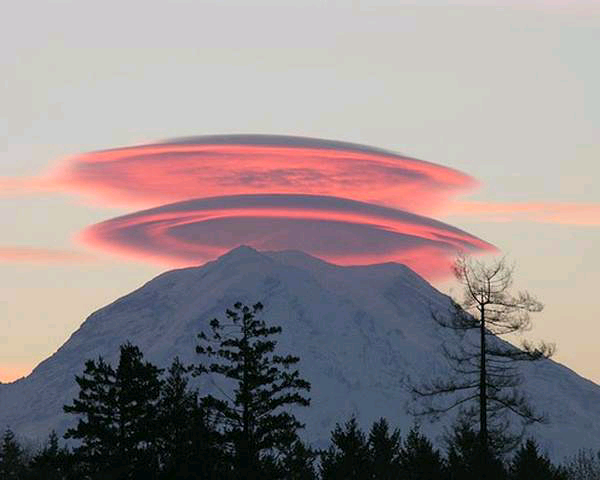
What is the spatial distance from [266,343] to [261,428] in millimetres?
3788

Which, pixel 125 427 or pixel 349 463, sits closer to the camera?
pixel 125 427

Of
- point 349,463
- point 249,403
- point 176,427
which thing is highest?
point 349,463

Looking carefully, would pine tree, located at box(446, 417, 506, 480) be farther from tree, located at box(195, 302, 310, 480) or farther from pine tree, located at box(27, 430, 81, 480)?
pine tree, located at box(27, 430, 81, 480)

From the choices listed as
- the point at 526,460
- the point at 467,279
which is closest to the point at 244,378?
the point at 467,279

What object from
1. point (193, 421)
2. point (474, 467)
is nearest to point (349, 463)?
point (193, 421)

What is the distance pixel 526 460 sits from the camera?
10562 centimetres

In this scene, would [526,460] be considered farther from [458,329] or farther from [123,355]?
[458,329]

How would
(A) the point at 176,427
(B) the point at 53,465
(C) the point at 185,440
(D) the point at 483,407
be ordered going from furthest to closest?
(B) the point at 53,465 < (A) the point at 176,427 < (C) the point at 185,440 < (D) the point at 483,407

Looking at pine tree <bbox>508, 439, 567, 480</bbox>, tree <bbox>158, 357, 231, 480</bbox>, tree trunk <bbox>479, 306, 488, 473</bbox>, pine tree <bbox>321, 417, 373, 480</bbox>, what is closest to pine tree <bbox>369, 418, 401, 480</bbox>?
pine tree <bbox>321, 417, 373, 480</bbox>

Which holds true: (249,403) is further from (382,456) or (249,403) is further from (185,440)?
(382,456)

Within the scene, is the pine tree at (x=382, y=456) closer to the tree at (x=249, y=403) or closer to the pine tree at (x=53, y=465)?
the pine tree at (x=53, y=465)

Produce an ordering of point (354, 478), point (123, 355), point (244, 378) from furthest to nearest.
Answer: point (354, 478)
point (123, 355)
point (244, 378)

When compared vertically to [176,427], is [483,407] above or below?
below

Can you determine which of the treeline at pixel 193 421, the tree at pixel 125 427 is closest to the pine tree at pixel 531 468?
the treeline at pixel 193 421
